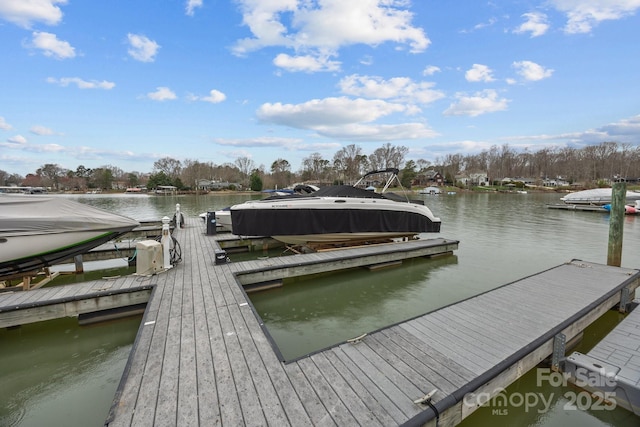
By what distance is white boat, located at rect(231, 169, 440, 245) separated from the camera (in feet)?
22.9

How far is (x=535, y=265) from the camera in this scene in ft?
25.1

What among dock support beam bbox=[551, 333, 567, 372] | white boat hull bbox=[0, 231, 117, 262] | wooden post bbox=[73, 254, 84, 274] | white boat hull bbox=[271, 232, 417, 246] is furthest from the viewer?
white boat hull bbox=[271, 232, 417, 246]

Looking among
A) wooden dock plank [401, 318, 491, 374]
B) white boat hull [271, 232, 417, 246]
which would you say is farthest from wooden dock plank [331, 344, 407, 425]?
white boat hull [271, 232, 417, 246]

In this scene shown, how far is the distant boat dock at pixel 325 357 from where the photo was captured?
2.11 m

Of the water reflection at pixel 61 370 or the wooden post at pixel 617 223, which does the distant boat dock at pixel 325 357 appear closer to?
the water reflection at pixel 61 370

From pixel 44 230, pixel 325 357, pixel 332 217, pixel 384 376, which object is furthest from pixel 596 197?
pixel 44 230

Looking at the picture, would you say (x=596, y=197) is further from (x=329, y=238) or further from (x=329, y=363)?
(x=329, y=363)

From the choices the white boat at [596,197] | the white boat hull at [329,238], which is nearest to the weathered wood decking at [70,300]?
the white boat hull at [329,238]

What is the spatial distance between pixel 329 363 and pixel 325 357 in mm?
108

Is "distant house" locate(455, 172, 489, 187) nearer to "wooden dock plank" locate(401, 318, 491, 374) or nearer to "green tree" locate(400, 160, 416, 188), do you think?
"green tree" locate(400, 160, 416, 188)

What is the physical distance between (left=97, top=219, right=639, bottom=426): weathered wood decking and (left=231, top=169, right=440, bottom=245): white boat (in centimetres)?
270

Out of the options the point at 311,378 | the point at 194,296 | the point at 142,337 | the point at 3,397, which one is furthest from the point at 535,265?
the point at 3,397

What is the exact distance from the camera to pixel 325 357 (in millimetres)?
2805

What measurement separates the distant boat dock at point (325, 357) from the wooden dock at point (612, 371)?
264 millimetres
